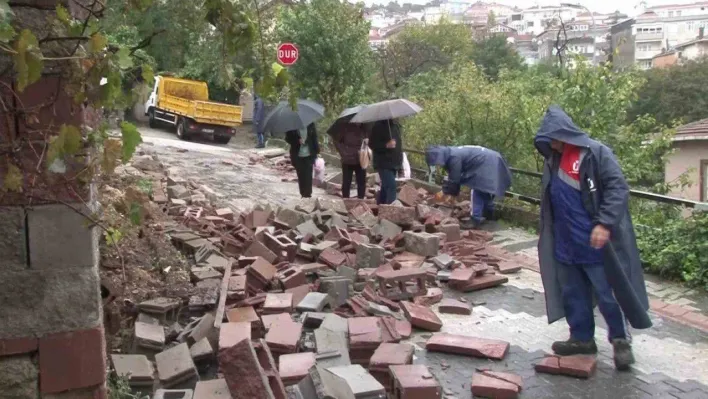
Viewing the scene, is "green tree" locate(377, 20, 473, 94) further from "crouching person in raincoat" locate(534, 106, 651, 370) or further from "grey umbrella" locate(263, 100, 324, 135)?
"crouching person in raincoat" locate(534, 106, 651, 370)

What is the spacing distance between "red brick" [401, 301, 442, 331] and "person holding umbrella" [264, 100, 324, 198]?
4583 millimetres

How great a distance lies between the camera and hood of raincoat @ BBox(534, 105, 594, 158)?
18.2 ft

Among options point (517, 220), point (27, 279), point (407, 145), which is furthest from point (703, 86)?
point (27, 279)

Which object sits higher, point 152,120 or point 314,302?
point 152,120

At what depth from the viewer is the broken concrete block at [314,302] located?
6.50 m

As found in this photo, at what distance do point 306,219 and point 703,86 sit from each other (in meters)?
42.6


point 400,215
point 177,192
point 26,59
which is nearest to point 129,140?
point 26,59

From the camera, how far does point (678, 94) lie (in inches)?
1779

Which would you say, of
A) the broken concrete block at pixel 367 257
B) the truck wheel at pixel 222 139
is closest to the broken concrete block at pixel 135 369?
the broken concrete block at pixel 367 257

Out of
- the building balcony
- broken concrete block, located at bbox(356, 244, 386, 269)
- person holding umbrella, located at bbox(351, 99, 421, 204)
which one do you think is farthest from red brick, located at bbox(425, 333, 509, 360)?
the building balcony

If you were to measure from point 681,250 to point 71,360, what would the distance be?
6.99 metres

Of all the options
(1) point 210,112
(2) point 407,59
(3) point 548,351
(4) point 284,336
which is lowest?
(3) point 548,351

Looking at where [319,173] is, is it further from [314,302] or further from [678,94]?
[678,94]

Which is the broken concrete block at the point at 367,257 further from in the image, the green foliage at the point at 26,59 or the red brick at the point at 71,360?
the green foliage at the point at 26,59
